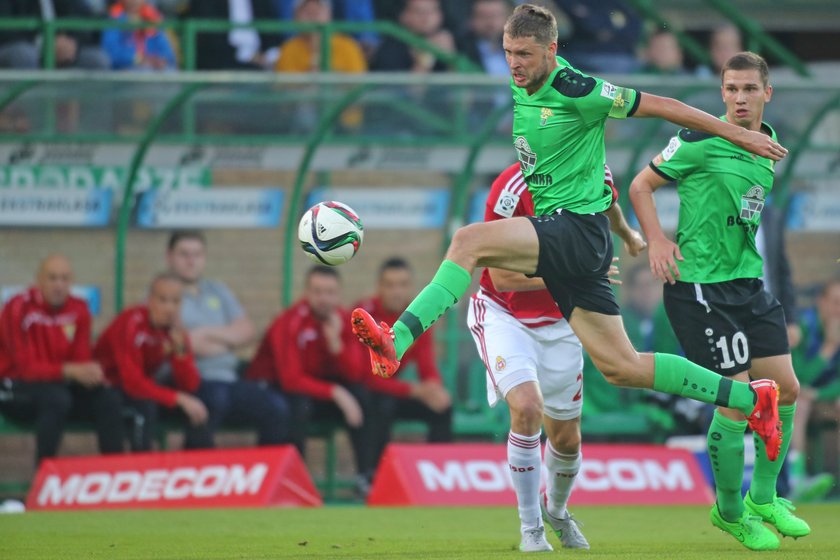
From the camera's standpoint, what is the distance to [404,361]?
11992mm

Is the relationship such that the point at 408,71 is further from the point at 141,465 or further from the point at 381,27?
the point at 141,465

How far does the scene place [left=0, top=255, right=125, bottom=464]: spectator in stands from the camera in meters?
11.1

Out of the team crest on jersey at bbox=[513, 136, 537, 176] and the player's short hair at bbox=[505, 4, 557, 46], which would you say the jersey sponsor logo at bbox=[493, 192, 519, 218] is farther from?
the player's short hair at bbox=[505, 4, 557, 46]

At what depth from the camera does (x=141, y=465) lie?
35.4 feet

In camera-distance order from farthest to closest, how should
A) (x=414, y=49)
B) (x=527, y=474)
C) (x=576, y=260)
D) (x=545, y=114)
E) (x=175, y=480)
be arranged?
(x=414, y=49)
(x=175, y=480)
(x=527, y=474)
(x=545, y=114)
(x=576, y=260)

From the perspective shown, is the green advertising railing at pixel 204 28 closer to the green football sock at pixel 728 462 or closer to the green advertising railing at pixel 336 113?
the green advertising railing at pixel 336 113

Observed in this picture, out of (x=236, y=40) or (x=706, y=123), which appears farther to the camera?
(x=236, y=40)

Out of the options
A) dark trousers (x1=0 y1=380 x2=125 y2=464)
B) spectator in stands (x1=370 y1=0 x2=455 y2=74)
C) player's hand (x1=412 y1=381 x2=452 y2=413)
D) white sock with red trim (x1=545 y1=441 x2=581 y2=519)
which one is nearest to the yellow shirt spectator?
spectator in stands (x1=370 y1=0 x2=455 y2=74)

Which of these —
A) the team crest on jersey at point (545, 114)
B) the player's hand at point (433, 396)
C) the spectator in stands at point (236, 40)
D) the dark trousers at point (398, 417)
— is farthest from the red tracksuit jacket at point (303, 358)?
the team crest on jersey at point (545, 114)

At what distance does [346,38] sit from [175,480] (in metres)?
4.69

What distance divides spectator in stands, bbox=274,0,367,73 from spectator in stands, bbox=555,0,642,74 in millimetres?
1990

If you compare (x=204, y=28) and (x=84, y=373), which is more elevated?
(x=204, y=28)

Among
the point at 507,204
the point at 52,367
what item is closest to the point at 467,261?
the point at 507,204

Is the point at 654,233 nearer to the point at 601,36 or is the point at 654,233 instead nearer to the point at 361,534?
the point at 361,534
